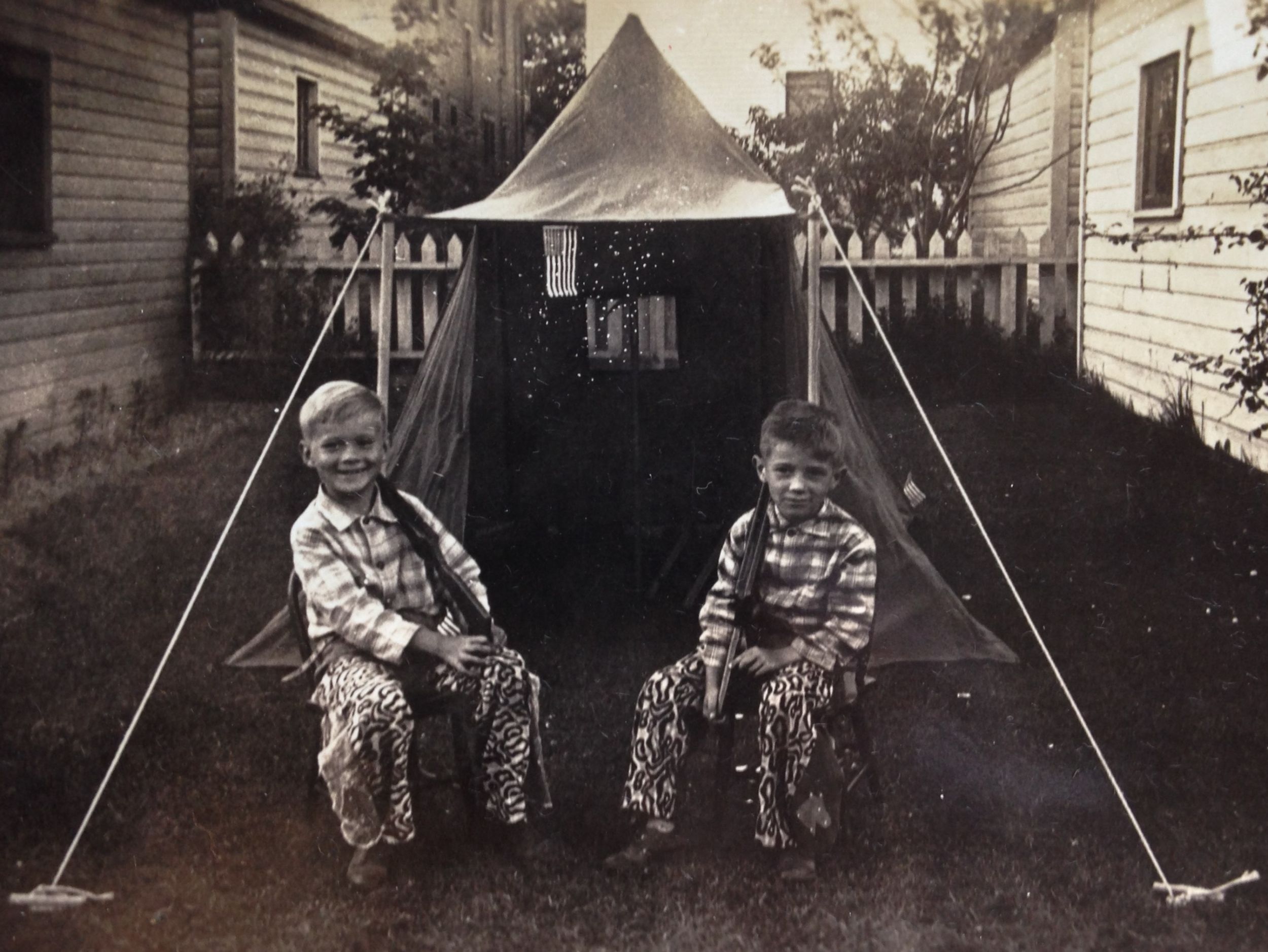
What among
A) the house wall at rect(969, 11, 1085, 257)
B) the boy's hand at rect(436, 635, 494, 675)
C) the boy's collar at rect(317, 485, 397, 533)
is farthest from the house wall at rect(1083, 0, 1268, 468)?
the boy's collar at rect(317, 485, 397, 533)

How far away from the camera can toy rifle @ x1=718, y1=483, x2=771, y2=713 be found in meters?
2.62

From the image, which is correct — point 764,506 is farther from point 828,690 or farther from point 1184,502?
point 1184,502

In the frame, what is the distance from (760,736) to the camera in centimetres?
255

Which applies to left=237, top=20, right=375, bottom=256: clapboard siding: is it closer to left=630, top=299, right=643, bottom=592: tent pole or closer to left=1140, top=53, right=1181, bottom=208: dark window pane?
left=630, top=299, right=643, bottom=592: tent pole

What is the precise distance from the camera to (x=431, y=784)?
273 cm

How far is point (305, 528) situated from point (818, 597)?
115 cm

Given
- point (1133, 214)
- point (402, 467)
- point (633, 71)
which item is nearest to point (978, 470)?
point (1133, 214)

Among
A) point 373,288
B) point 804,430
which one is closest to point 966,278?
point 373,288

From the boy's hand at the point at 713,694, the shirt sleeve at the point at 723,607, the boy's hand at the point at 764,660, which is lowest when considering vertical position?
the boy's hand at the point at 713,694

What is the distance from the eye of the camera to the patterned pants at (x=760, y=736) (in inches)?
99.9

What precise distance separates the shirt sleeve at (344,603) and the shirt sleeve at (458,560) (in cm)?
18

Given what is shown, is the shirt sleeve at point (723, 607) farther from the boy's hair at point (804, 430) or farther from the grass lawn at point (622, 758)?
the grass lawn at point (622, 758)

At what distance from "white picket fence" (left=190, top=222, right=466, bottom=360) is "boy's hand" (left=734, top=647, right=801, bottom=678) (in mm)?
3692

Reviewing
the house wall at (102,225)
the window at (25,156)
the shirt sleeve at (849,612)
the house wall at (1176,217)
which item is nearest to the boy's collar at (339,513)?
the shirt sleeve at (849,612)
